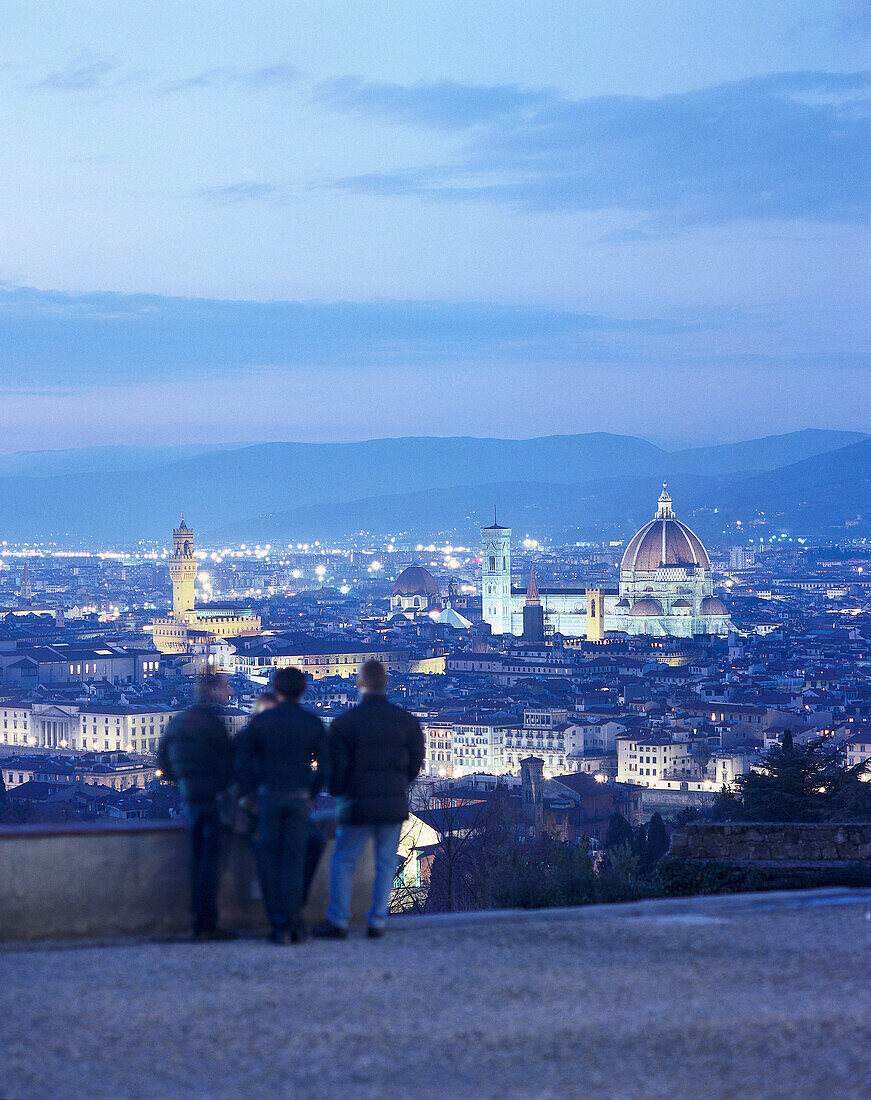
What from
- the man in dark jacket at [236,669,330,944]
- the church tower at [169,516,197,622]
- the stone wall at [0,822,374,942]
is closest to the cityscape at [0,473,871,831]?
the church tower at [169,516,197,622]

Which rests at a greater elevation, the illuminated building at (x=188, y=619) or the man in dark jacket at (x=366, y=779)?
the illuminated building at (x=188, y=619)

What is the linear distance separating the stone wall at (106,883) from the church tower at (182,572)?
9269cm

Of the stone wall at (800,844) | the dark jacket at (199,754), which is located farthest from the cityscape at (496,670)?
the stone wall at (800,844)

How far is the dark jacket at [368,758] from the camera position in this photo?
5.33m

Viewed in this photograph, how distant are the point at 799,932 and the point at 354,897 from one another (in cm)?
138

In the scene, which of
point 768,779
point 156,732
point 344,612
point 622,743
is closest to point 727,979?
point 768,779

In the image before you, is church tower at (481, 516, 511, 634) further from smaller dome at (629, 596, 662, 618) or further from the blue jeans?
the blue jeans

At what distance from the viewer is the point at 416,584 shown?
12019cm

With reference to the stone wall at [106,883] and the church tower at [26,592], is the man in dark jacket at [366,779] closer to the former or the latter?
the stone wall at [106,883]

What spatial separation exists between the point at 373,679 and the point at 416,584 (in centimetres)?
11481

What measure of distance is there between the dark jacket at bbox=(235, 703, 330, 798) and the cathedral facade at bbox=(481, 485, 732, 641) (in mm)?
88830

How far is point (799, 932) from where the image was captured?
5.34 m

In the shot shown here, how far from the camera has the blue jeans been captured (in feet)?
17.5

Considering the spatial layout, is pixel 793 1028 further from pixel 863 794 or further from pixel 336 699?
pixel 336 699
